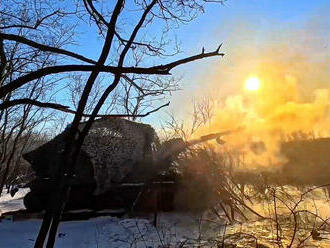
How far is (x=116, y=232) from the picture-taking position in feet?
34.4

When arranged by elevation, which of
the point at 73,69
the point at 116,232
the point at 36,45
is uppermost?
the point at 36,45

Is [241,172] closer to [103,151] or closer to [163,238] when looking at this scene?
[103,151]

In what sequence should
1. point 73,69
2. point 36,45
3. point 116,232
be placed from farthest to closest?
1. point 116,232
2. point 36,45
3. point 73,69

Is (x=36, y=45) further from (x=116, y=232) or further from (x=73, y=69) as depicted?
(x=116, y=232)

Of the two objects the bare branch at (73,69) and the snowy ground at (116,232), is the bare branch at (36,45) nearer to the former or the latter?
the bare branch at (73,69)

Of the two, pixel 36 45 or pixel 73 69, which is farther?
pixel 36 45

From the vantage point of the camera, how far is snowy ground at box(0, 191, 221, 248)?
9375mm

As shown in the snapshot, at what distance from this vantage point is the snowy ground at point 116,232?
30.8ft

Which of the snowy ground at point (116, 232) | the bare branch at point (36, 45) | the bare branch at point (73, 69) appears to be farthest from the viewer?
the snowy ground at point (116, 232)

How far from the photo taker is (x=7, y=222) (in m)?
12.6

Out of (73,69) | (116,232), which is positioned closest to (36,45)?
(73,69)

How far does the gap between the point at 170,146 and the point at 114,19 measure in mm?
10691

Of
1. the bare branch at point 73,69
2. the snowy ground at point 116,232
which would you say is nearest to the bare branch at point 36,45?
the bare branch at point 73,69

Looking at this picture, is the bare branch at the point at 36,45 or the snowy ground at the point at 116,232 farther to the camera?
the snowy ground at the point at 116,232
